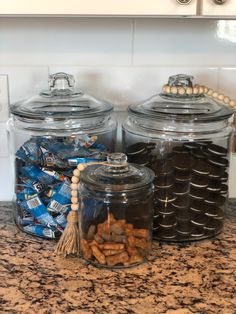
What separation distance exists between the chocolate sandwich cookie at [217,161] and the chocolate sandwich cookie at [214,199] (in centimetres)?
6

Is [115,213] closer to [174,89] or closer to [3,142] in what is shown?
[174,89]

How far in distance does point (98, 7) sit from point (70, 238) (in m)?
0.43

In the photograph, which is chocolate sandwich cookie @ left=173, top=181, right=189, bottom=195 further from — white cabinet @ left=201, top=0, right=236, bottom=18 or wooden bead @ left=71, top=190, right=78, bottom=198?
white cabinet @ left=201, top=0, right=236, bottom=18

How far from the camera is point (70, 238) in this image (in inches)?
37.5

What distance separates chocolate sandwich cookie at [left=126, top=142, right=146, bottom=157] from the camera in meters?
1.03

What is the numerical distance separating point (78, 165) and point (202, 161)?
0.25m

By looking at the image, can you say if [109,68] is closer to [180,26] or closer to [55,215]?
[180,26]

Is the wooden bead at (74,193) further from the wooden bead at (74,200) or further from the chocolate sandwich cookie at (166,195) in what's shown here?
the chocolate sandwich cookie at (166,195)

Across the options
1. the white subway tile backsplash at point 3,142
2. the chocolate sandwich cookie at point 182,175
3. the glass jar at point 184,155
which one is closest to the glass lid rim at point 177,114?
the glass jar at point 184,155

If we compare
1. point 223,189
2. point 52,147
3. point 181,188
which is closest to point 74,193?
point 52,147

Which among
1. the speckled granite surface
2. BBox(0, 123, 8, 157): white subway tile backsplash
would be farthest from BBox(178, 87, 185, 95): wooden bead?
BBox(0, 123, 8, 157): white subway tile backsplash

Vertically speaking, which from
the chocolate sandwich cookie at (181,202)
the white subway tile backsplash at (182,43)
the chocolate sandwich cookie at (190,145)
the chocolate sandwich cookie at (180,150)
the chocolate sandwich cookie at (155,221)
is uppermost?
the white subway tile backsplash at (182,43)

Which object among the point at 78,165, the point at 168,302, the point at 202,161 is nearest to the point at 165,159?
the point at 202,161

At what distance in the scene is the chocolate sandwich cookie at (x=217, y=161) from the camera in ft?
3.28
